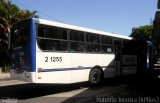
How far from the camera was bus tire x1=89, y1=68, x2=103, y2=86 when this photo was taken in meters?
12.8

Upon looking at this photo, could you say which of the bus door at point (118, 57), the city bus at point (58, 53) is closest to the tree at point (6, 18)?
the bus door at point (118, 57)

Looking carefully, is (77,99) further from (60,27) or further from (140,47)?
(140,47)

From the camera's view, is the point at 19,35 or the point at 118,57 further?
the point at 118,57

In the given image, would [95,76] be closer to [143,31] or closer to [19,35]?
[19,35]

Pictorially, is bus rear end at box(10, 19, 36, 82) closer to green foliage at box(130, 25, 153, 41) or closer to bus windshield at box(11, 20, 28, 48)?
bus windshield at box(11, 20, 28, 48)

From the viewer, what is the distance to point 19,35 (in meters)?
10.9

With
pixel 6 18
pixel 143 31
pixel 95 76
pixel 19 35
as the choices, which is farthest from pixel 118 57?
pixel 143 31

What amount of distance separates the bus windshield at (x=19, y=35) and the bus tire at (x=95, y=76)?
3834 millimetres

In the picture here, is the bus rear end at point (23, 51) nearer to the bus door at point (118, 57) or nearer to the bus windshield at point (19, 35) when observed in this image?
the bus windshield at point (19, 35)

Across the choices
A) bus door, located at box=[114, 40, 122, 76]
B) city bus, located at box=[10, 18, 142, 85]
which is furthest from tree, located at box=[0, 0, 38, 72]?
city bus, located at box=[10, 18, 142, 85]

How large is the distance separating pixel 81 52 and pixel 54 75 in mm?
2157

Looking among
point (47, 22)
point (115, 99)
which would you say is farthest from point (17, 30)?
point (115, 99)

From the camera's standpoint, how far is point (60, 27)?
1104 cm

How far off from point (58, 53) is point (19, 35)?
180 centimetres
